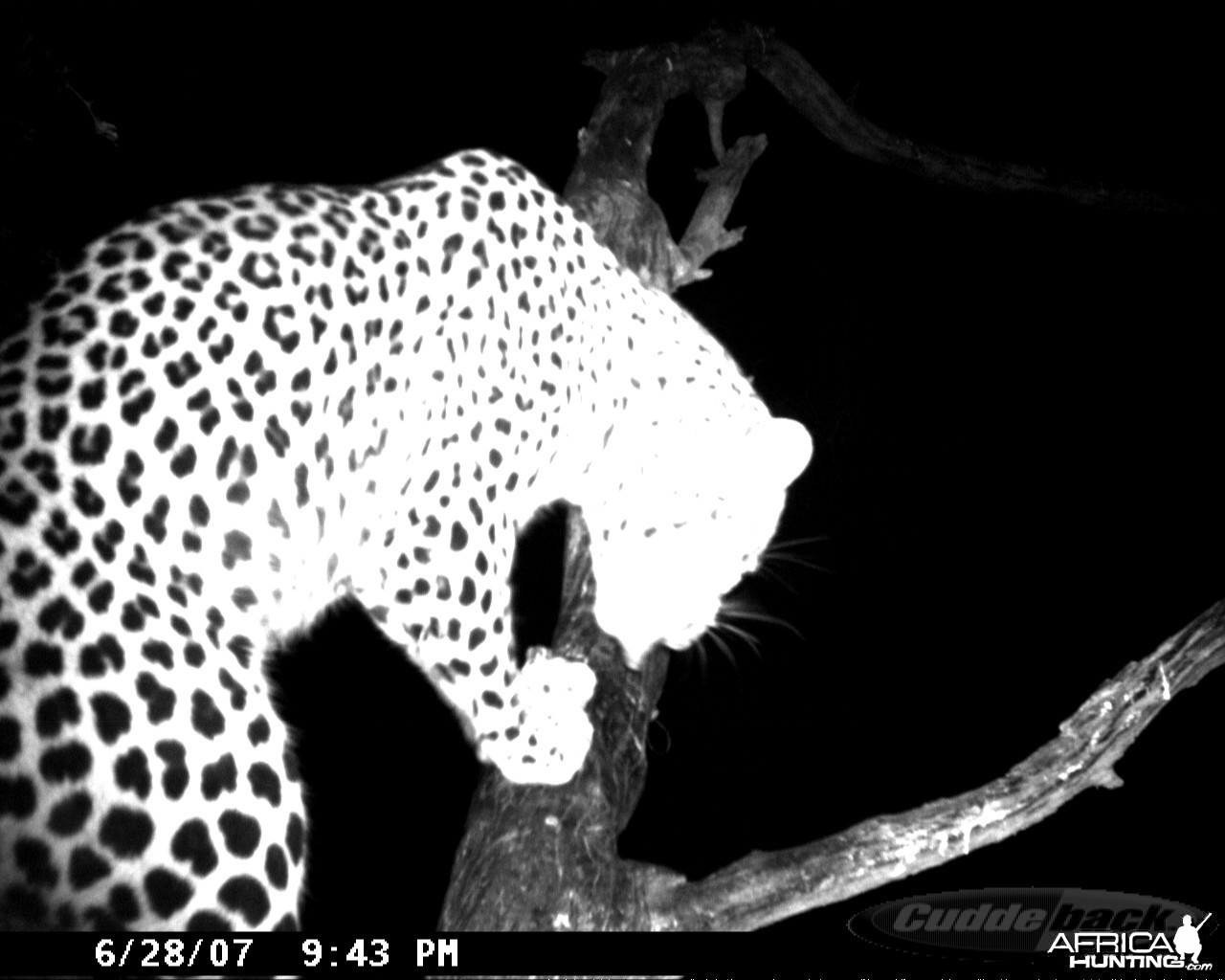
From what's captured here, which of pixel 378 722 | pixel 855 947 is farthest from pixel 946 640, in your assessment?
pixel 378 722

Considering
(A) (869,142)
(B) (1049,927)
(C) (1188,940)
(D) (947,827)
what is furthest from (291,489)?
(A) (869,142)

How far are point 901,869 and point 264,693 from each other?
0.82 meters

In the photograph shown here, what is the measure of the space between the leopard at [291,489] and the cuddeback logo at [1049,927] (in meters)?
0.49

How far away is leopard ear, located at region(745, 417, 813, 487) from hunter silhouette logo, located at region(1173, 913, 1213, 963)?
2.46ft

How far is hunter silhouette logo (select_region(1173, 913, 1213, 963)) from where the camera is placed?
1087 mm

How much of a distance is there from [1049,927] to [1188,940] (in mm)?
149

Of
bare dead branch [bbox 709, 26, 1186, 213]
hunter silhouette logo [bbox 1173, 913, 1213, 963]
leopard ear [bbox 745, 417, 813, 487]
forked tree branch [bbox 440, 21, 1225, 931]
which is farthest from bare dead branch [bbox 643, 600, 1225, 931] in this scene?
bare dead branch [bbox 709, 26, 1186, 213]

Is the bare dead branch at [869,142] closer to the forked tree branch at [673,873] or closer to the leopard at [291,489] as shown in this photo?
the leopard at [291,489]

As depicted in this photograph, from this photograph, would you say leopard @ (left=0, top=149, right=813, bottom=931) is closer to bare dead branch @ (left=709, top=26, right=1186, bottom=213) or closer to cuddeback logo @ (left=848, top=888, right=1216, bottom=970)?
cuddeback logo @ (left=848, top=888, right=1216, bottom=970)

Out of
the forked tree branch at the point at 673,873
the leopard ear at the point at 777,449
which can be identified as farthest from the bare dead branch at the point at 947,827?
the leopard ear at the point at 777,449

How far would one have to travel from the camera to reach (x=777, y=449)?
1402mm

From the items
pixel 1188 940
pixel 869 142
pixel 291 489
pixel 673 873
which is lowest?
pixel 673 873

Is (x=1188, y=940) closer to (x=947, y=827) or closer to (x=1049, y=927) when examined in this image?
(x=1049, y=927)

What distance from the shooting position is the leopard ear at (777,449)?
4.58 feet
